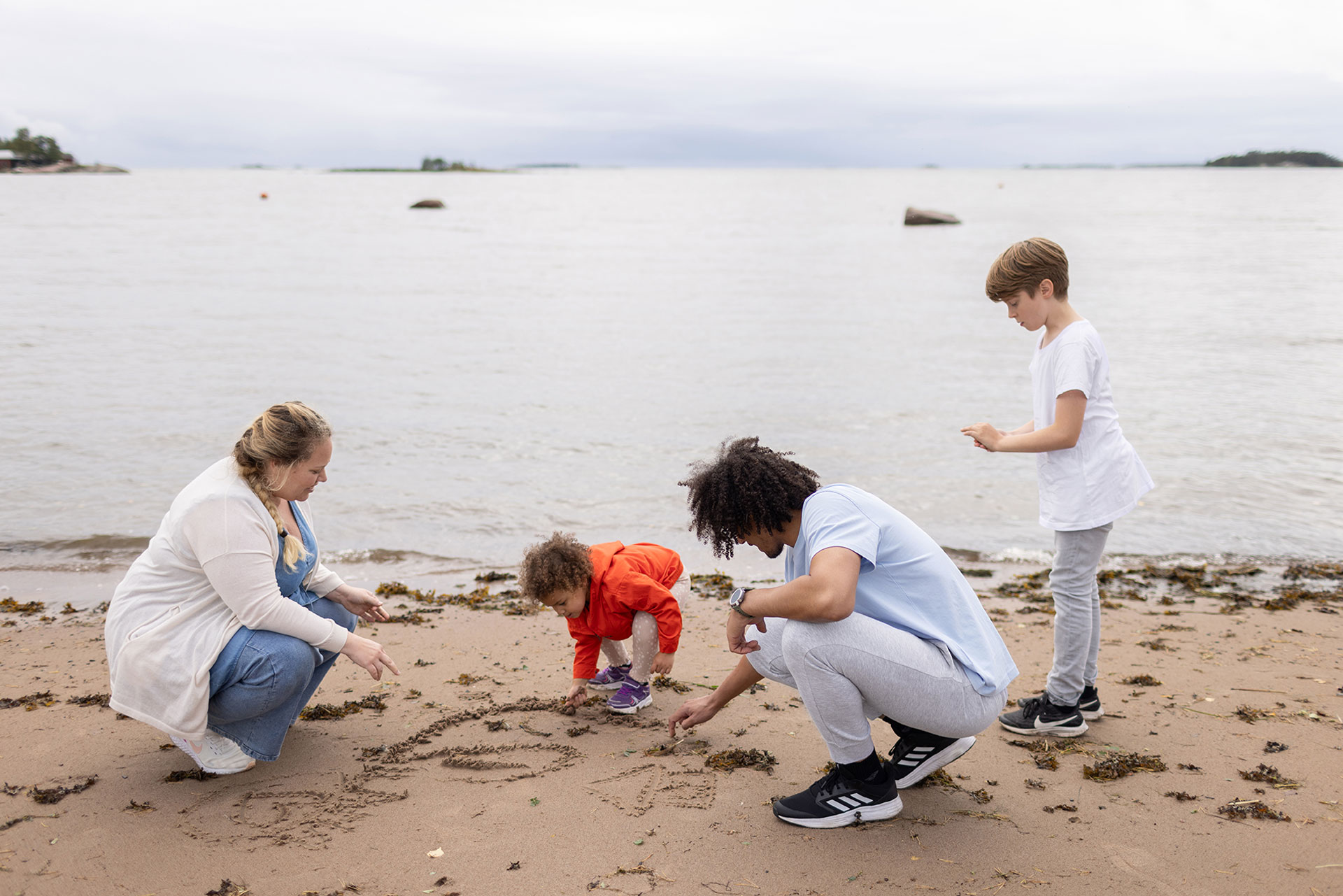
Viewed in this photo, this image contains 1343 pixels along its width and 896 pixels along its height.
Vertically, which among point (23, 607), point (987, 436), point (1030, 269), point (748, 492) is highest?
point (1030, 269)

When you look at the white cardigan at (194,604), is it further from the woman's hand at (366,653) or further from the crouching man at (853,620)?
the crouching man at (853,620)

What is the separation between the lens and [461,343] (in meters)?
15.5

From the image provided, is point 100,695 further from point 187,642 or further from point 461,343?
point 461,343

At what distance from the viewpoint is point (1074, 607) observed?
11.8 ft

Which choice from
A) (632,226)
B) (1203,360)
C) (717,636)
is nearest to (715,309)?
(1203,360)

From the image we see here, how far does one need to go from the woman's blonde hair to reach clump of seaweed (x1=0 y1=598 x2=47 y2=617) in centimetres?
317

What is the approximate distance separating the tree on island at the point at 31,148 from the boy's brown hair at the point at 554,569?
133 metres

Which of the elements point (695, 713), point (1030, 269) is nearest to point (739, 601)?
point (695, 713)

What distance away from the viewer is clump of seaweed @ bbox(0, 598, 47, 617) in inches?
207

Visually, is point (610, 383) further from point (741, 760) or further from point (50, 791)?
point (50, 791)

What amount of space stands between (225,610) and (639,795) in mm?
1539

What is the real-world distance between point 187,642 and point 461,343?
1282cm

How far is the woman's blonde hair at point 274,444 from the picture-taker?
305cm

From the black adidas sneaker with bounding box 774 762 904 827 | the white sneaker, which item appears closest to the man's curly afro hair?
the black adidas sneaker with bounding box 774 762 904 827
